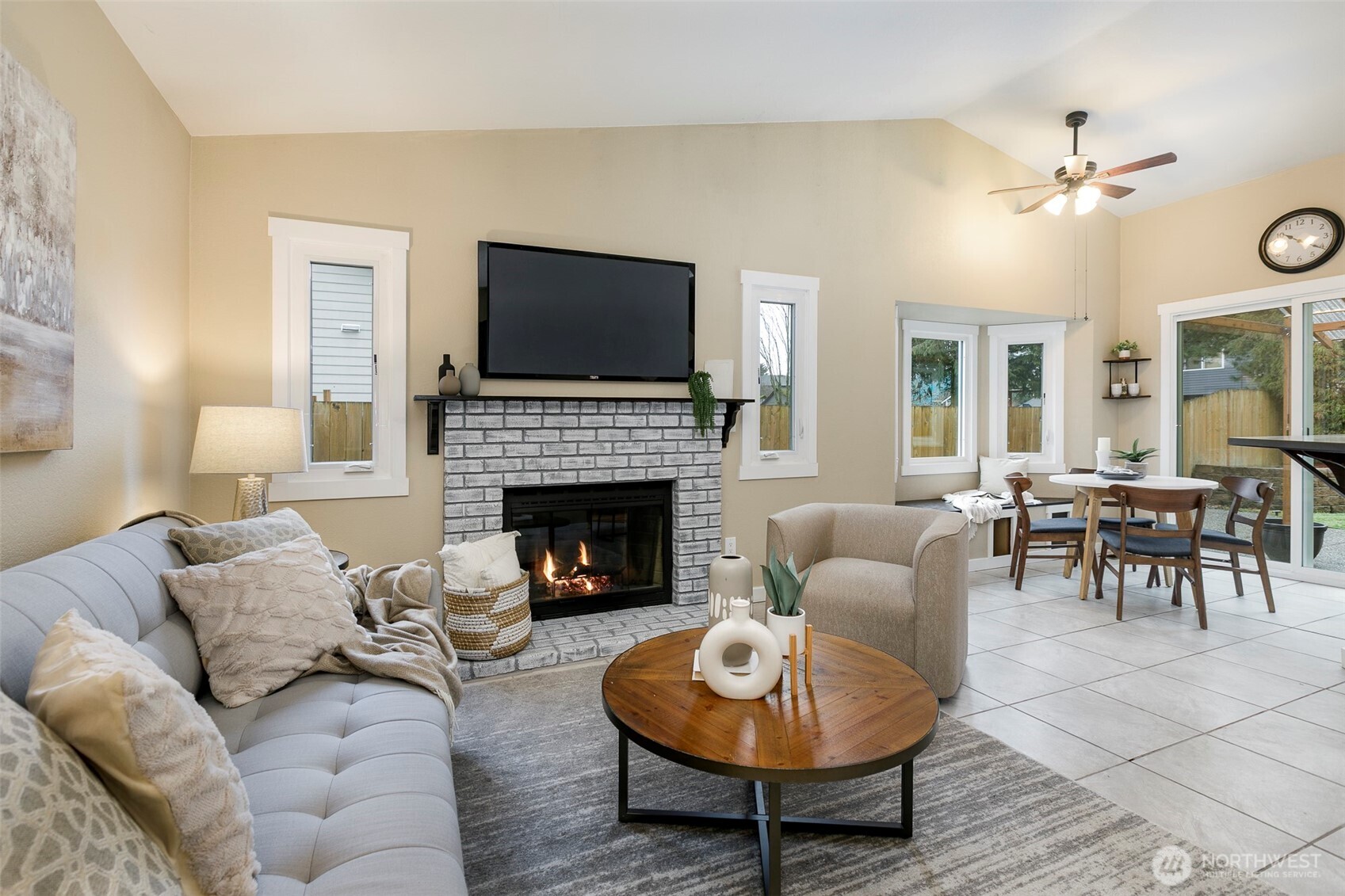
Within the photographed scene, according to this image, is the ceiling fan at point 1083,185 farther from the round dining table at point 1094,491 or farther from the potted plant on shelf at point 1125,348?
the potted plant on shelf at point 1125,348

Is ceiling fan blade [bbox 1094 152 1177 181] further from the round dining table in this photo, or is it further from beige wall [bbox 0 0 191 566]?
beige wall [bbox 0 0 191 566]

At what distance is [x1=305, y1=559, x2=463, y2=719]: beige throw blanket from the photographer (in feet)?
6.28

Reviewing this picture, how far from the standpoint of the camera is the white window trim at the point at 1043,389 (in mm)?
5855

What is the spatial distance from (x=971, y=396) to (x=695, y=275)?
129 inches

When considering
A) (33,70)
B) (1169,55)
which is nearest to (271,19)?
(33,70)

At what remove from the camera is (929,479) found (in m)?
5.71

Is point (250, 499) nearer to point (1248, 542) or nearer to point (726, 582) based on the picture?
point (726, 582)

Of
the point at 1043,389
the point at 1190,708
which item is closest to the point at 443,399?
the point at 1190,708

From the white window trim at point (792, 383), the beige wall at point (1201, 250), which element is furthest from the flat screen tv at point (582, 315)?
the beige wall at point (1201, 250)

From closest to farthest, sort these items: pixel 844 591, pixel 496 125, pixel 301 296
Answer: pixel 844 591
pixel 301 296
pixel 496 125

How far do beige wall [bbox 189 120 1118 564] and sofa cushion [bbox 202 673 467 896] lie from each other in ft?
5.69

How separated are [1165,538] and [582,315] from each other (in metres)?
3.70

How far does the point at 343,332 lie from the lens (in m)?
3.29

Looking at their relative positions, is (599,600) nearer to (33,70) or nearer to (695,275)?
(695,275)
